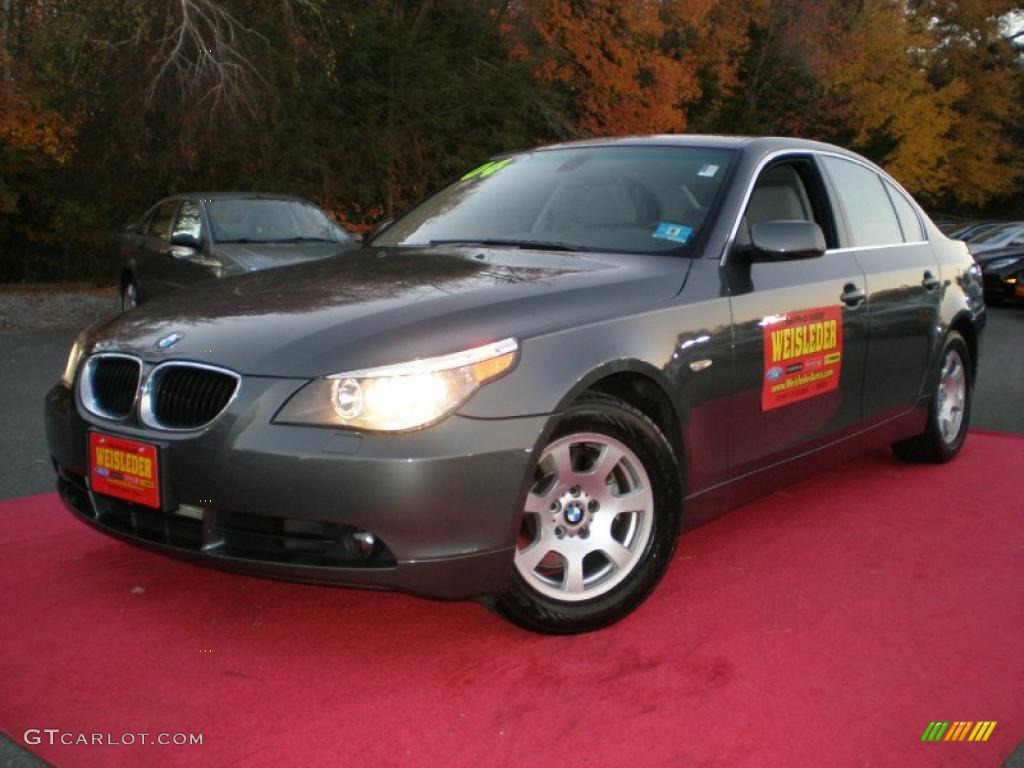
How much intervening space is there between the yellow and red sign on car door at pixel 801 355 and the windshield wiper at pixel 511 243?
804 mm

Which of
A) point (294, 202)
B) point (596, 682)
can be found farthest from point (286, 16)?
point (596, 682)

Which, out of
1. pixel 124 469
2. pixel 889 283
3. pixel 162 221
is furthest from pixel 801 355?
pixel 162 221

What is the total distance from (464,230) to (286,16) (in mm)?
14180

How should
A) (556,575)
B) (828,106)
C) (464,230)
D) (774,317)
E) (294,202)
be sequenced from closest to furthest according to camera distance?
1. (556,575)
2. (774,317)
3. (464,230)
4. (294,202)
5. (828,106)

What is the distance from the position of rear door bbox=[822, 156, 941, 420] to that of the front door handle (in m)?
0.08

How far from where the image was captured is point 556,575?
3.55 m

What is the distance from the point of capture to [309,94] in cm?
2103

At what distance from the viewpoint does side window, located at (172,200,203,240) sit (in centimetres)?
1134

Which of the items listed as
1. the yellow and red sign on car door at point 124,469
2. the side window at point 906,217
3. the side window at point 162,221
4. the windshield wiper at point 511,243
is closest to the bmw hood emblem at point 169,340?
the yellow and red sign on car door at point 124,469

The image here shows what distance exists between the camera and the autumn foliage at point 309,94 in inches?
647

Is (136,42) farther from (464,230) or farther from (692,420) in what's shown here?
(692,420)

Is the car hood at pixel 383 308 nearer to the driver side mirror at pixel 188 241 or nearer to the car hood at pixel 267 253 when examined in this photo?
the driver side mirror at pixel 188 241

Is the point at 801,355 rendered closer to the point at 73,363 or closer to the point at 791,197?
the point at 791,197

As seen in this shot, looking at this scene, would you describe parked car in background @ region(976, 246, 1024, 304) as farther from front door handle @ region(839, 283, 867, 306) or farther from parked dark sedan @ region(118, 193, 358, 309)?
front door handle @ region(839, 283, 867, 306)
